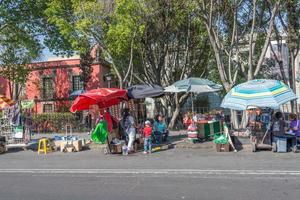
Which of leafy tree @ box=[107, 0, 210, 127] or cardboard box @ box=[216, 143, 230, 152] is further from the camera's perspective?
leafy tree @ box=[107, 0, 210, 127]

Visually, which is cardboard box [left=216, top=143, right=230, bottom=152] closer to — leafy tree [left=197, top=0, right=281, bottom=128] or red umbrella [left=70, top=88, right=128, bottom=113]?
red umbrella [left=70, top=88, right=128, bottom=113]

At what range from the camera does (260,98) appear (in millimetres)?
14789

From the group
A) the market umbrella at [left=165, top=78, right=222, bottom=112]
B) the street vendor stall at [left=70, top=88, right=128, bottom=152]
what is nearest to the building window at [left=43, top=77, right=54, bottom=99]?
the market umbrella at [left=165, top=78, right=222, bottom=112]

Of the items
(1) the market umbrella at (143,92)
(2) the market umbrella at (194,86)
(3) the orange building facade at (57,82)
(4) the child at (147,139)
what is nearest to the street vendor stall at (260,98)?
(4) the child at (147,139)

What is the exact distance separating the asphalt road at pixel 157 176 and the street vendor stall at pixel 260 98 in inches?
50.7

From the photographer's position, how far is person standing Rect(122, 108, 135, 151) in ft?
54.7

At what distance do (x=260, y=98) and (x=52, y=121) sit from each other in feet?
64.4

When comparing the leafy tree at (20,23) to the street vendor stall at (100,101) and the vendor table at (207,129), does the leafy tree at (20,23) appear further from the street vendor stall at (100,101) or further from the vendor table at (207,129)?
the vendor table at (207,129)

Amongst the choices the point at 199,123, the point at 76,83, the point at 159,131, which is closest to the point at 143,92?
the point at 159,131

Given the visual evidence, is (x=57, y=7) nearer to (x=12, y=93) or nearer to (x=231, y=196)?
(x=231, y=196)

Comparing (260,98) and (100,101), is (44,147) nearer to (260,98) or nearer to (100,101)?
(100,101)

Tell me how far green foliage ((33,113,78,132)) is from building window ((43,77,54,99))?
1105 cm

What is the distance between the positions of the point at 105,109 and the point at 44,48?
43.4 ft

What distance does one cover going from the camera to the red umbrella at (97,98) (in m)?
16.9
